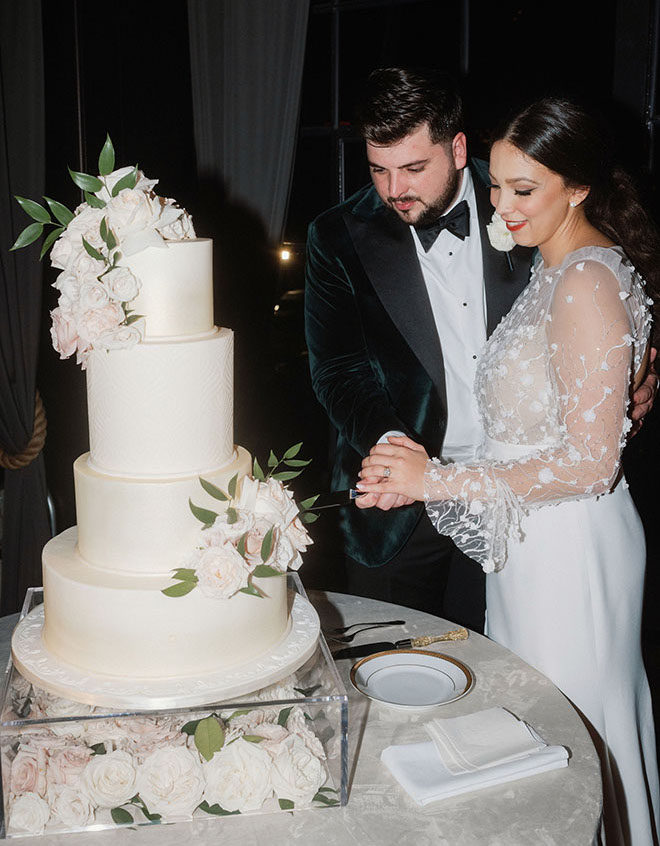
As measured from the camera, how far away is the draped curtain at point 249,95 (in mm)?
3910

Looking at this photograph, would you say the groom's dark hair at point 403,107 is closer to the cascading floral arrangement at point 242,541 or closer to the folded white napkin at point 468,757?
the cascading floral arrangement at point 242,541

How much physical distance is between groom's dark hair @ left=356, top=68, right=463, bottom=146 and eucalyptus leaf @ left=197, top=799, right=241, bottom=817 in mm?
1864

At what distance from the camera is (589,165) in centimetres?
199

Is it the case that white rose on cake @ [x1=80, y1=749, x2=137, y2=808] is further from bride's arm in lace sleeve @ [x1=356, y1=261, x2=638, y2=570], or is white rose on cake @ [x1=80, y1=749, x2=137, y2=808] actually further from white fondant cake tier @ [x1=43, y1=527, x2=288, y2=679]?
bride's arm in lace sleeve @ [x1=356, y1=261, x2=638, y2=570]

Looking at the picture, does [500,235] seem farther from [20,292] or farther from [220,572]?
[20,292]

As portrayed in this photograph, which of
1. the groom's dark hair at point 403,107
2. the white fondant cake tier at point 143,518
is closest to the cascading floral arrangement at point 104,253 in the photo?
the white fondant cake tier at point 143,518

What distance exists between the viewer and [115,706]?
4.61ft

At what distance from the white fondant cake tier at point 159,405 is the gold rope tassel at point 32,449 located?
210 centimetres

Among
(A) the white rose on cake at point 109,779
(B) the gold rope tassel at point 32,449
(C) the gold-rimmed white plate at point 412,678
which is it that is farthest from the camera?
(B) the gold rope tassel at point 32,449

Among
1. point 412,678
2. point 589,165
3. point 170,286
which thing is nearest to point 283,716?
point 412,678

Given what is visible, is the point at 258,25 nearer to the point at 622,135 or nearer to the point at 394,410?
the point at 622,135

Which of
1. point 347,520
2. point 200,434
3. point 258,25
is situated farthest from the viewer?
point 258,25

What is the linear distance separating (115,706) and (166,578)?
22 centimetres

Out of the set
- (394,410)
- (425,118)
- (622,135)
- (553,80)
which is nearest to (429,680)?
(394,410)
